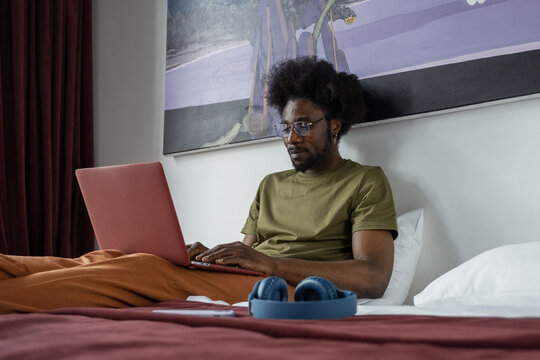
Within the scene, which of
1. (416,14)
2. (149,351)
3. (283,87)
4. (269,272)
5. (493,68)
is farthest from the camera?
(283,87)

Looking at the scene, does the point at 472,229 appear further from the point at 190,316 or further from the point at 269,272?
the point at 190,316

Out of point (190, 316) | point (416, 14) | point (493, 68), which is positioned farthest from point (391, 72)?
point (190, 316)

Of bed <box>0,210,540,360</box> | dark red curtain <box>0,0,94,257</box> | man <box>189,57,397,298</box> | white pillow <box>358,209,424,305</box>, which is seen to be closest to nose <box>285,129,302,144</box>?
man <box>189,57,397,298</box>

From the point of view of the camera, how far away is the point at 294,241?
2.16m

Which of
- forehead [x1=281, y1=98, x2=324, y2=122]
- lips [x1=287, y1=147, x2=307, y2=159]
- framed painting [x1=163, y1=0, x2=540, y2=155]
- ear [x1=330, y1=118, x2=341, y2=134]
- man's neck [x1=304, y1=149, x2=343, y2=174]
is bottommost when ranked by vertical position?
man's neck [x1=304, y1=149, x2=343, y2=174]

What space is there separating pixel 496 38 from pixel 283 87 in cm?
79

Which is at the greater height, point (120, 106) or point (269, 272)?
point (120, 106)

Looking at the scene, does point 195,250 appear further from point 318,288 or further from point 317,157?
point 318,288

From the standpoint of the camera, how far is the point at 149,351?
30.0 inches

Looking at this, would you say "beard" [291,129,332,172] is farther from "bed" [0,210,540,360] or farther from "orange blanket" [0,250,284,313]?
"bed" [0,210,540,360]

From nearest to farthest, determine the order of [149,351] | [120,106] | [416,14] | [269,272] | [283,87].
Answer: [149,351]
[269,272]
[416,14]
[283,87]
[120,106]

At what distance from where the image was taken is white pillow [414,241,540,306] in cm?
148

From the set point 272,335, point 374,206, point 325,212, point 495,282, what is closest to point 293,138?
point 325,212

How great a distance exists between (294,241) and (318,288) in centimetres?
105
